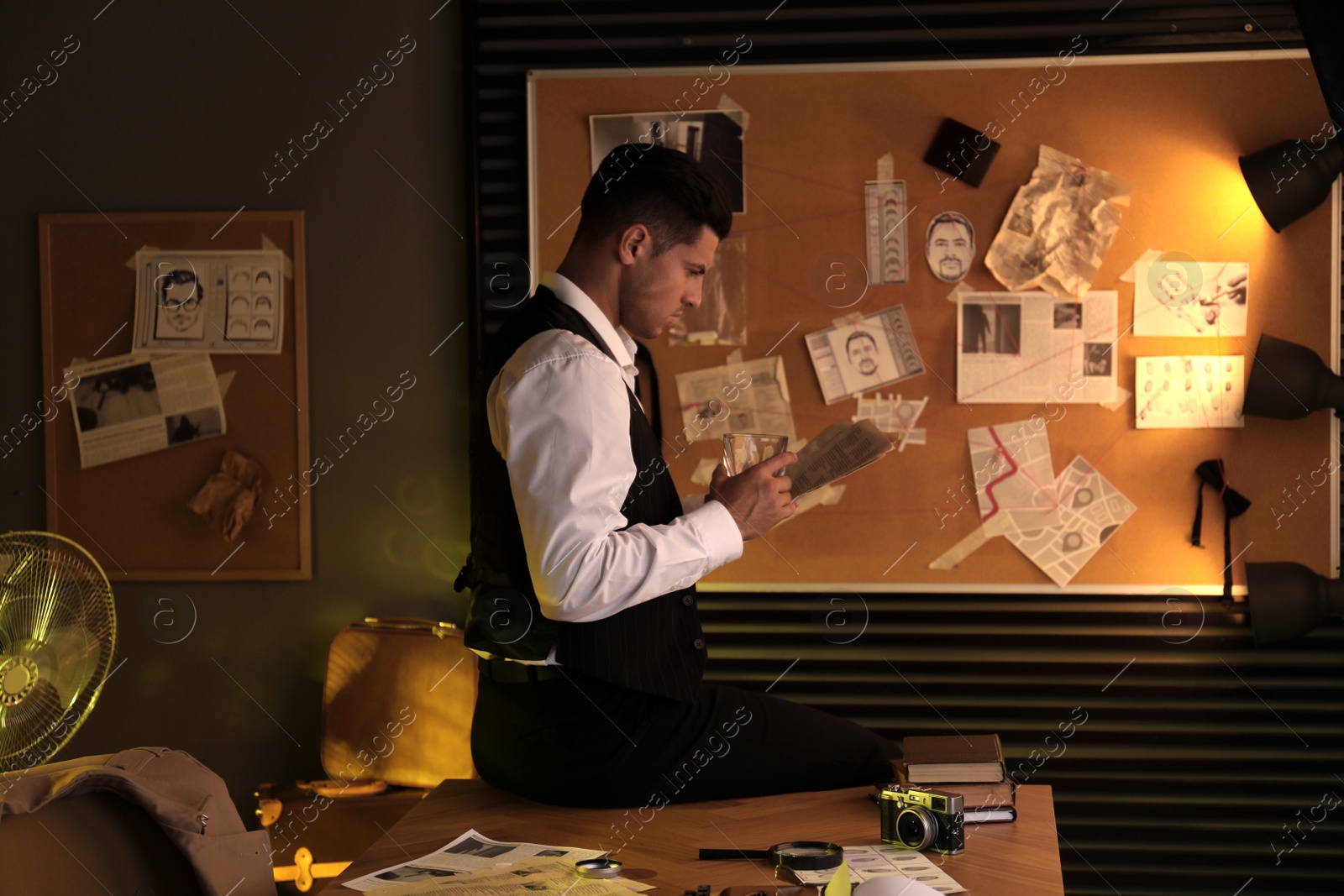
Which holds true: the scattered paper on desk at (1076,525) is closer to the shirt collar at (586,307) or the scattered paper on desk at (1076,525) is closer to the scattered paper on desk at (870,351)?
the scattered paper on desk at (870,351)

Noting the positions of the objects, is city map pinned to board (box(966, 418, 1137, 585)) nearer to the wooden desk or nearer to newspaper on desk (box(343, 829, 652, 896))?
the wooden desk

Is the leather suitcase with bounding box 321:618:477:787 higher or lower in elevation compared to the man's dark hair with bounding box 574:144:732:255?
lower

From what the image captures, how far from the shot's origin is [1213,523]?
3.21 m

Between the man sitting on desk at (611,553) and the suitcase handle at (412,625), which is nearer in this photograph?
the man sitting on desk at (611,553)

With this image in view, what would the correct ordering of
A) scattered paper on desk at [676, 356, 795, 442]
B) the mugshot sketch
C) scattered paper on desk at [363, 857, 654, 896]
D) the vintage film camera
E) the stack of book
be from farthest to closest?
the mugshot sketch → scattered paper on desk at [676, 356, 795, 442] → the stack of book → the vintage film camera → scattered paper on desk at [363, 857, 654, 896]

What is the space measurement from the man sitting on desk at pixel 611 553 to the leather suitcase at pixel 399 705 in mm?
963

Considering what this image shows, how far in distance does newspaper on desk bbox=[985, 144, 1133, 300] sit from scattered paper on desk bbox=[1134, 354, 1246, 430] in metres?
0.33

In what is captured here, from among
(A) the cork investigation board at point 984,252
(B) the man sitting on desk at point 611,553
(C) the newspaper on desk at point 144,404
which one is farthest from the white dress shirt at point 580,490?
(C) the newspaper on desk at point 144,404

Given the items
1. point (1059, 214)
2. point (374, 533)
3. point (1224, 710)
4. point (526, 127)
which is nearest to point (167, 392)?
point (374, 533)

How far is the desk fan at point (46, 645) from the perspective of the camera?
2.55m

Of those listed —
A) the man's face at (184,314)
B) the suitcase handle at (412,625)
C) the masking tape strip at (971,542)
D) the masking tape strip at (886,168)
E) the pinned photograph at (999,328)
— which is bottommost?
the suitcase handle at (412,625)

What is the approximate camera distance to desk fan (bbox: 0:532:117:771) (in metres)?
2.55

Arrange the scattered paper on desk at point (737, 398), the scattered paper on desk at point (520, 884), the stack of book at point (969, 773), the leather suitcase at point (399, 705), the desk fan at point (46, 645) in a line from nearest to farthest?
the scattered paper on desk at point (520, 884) < the stack of book at point (969, 773) < the desk fan at point (46, 645) < the leather suitcase at point (399, 705) < the scattered paper on desk at point (737, 398)

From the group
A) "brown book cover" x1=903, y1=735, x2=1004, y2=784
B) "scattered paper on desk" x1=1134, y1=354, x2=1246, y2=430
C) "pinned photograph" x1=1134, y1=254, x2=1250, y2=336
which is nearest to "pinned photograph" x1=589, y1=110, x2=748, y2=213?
"pinned photograph" x1=1134, y1=254, x2=1250, y2=336
